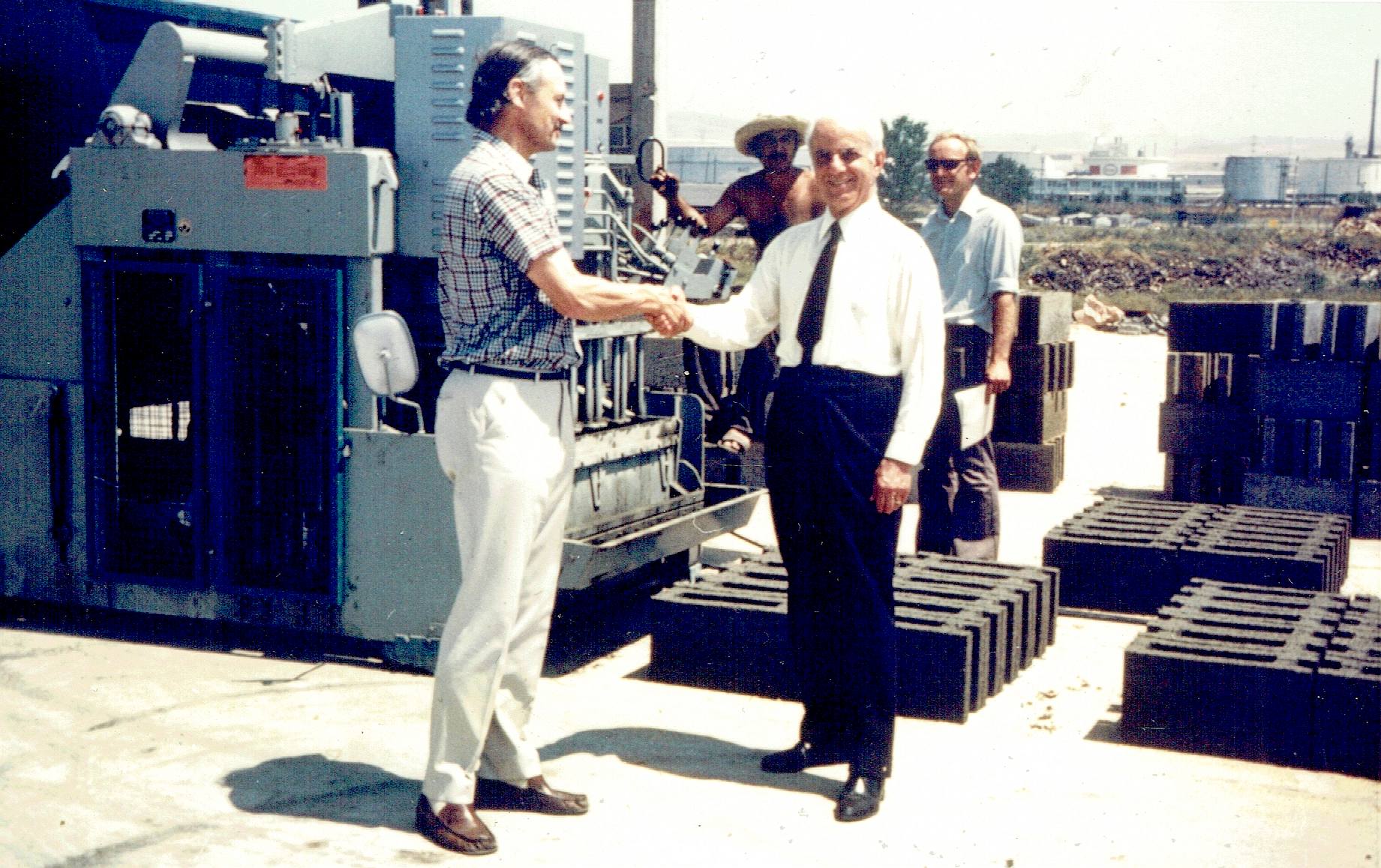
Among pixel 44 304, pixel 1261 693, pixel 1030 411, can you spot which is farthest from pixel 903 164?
pixel 1261 693

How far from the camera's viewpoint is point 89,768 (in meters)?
5.14

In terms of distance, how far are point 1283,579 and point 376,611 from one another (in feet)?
13.0

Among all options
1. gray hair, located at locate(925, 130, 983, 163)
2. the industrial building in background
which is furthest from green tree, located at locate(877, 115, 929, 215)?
the industrial building in background

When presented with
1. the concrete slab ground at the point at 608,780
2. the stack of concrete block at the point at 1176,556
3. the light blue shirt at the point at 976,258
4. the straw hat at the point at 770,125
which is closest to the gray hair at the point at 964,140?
the light blue shirt at the point at 976,258

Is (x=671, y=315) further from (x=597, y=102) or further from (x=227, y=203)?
(x=597, y=102)

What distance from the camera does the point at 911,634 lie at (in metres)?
5.80

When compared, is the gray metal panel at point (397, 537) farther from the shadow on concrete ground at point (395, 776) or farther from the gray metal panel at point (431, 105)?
the shadow on concrete ground at point (395, 776)

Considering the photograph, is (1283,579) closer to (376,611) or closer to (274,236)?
(376,611)

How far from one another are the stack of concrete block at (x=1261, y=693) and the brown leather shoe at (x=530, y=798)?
6.60ft

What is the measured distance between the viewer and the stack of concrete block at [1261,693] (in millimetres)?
5262

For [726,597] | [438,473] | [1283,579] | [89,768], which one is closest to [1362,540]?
[1283,579]

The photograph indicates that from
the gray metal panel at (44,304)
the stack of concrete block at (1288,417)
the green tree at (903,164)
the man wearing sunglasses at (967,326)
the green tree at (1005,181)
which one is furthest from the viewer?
the green tree at (1005,181)

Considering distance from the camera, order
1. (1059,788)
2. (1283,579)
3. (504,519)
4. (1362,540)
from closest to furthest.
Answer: (504,519) → (1059,788) → (1283,579) → (1362,540)

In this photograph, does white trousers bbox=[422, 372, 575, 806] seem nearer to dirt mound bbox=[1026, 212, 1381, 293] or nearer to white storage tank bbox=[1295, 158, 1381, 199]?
dirt mound bbox=[1026, 212, 1381, 293]
